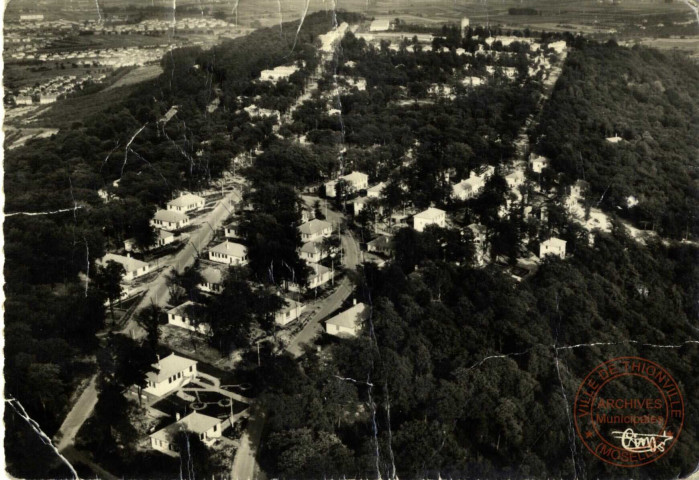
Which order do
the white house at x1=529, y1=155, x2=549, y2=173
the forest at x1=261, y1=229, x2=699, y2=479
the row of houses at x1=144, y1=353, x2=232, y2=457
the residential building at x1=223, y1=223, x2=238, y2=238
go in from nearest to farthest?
the forest at x1=261, y1=229, x2=699, y2=479, the row of houses at x1=144, y1=353, x2=232, y2=457, the residential building at x1=223, y1=223, x2=238, y2=238, the white house at x1=529, y1=155, x2=549, y2=173

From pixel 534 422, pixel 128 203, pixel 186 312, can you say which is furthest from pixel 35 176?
pixel 534 422

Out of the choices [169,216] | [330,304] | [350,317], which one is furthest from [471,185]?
[169,216]

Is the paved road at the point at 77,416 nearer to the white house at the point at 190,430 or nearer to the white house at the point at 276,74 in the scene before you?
the white house at the point at 190,430

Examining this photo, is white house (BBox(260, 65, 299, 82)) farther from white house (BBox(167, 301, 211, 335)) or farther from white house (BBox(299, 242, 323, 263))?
white house (BBox(167, 301, 211, 335))

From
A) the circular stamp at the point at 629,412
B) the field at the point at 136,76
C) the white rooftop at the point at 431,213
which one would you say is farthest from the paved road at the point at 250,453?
the field at the point at 136,76

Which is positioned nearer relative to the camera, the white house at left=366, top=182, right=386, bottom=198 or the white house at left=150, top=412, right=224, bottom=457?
the white house at left=150, top=412, right=224, bottom=457

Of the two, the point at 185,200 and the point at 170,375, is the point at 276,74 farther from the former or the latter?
the point at 170,375

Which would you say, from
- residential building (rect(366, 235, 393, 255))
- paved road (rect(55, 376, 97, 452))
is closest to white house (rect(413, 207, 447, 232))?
residential building (rect(366, 235, 393, 255))

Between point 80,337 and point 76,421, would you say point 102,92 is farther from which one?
point 76,421
